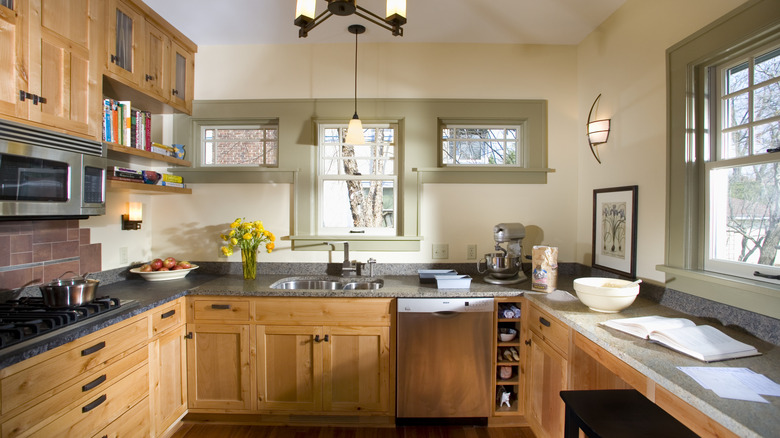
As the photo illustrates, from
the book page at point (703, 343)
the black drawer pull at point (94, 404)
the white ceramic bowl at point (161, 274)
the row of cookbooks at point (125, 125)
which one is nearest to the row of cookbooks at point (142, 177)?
the row of cookbooks at point (125, 125)

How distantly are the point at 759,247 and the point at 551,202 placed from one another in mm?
1316

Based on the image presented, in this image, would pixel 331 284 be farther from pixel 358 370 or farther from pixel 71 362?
pixel 71 362

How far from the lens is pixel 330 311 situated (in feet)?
6.95

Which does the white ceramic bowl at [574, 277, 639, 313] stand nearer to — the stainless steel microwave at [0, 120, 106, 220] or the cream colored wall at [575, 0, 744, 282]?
the cream colored wall at [575, 0, 744, 282]

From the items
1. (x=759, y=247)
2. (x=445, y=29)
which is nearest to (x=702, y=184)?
(x=759, y=247)

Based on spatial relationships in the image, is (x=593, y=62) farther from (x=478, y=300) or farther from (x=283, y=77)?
(x=283, y=77)

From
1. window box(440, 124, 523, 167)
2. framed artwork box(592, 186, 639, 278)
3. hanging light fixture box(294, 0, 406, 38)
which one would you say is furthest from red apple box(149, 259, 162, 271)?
framed artwork box(592, 186, 639, 278)

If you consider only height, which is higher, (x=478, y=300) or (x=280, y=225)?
(x=280, y=225)

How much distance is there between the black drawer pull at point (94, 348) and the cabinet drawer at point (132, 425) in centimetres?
39

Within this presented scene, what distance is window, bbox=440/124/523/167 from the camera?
9.12ft

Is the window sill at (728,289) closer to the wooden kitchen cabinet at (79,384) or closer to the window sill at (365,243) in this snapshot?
the window sill at (365,243)

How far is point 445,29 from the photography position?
8.13 feet

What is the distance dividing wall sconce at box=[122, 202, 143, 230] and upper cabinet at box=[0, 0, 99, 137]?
0.81 m

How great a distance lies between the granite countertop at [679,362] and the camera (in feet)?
2.81
